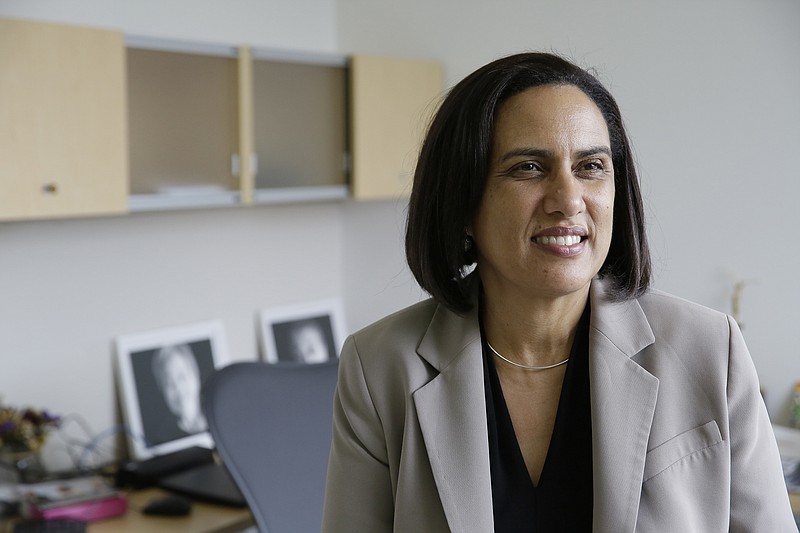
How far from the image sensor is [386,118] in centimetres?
350

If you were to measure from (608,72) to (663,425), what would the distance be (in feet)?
6.60

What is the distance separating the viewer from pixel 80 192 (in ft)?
8.64

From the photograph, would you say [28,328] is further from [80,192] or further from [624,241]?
[624,241]

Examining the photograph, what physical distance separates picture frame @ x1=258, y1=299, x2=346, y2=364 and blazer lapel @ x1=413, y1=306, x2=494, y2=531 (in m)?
2.10

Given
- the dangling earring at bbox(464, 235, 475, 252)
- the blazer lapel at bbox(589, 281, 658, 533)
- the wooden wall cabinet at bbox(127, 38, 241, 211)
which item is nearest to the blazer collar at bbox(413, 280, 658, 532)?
the blazer lapel at bbox(589, 281, 658, 533)

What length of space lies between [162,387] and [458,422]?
197 cm

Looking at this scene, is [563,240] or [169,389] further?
[169,389]

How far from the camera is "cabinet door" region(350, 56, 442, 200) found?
343 centimetres

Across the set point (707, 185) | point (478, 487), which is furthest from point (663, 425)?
point (707, 185)

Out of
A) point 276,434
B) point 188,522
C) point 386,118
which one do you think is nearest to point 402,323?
point 276,434

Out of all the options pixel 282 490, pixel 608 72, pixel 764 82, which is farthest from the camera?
pixel 608 72

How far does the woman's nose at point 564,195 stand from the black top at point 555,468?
259mm

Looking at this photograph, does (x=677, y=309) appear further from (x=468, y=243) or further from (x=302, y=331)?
(x=302, y=331)

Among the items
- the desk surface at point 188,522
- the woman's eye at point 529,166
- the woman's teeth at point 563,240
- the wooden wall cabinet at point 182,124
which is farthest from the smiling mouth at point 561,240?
the wooden wall cabinet at point 182,124
